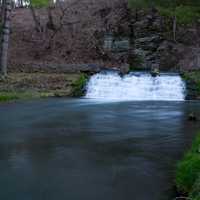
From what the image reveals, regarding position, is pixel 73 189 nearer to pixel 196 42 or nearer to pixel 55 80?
pixel 55 80

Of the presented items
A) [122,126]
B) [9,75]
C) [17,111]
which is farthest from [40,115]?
[9,75]

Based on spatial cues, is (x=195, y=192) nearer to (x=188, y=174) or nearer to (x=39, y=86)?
(x=188, y=174)

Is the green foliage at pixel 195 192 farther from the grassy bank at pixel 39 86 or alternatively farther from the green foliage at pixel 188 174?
the grassy bank at pixel 39 86

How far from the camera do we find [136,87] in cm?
2017

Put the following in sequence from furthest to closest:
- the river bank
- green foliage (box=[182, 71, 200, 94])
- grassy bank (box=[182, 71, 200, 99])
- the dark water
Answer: green foliage (box=[182, 71, 200, 94]) → grassy bank (box=[182, 71, 200, 99]) → the river bank → the dark water

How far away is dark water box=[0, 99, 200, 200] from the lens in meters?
5.24

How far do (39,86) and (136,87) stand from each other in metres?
4.83

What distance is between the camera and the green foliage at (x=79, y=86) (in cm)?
1919

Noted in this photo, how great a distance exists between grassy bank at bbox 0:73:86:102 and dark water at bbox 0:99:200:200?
4767 millimetres

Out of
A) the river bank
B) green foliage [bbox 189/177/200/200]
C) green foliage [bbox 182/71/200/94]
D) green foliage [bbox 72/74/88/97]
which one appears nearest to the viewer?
green foliage [bbox 189/177/200/200]

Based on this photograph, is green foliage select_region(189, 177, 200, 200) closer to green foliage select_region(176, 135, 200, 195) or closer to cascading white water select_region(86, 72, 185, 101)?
green foliage select_region(176, 135, 200, 195)

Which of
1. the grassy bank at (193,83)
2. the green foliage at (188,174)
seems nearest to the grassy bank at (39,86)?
the grassy bank at (193,83)

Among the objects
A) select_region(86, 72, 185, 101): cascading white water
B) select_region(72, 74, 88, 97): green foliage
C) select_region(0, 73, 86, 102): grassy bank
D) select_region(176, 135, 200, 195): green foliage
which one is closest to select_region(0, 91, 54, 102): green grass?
select_region(0, 73, 86, 102): grassy bank

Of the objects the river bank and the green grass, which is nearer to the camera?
the green grass
